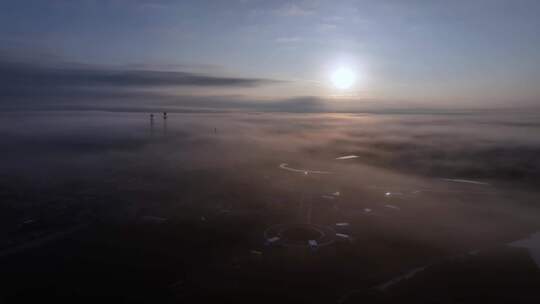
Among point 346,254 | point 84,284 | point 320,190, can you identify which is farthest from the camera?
point 320,190

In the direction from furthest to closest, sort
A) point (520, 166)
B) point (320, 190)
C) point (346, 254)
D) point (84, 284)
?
point (520, 166) → point (320, 190) → point (346, 254) → point (84, 284)

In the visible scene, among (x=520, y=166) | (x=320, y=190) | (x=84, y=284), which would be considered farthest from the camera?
(x=520, y=166)

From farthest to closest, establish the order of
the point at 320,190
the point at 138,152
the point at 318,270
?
the point at 138,152
the point at 320,190
the point at 318,270

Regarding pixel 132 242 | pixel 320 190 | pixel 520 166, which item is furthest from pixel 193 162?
pixel 520 166

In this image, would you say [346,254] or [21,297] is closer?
[21,297]

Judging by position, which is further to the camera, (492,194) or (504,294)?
(492,194)

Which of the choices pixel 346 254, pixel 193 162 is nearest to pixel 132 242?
pixel 346 254

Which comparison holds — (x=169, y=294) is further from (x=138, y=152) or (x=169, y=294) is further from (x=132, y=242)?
(x=138, y=152)

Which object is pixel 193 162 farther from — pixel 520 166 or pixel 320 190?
pixel 520 166
